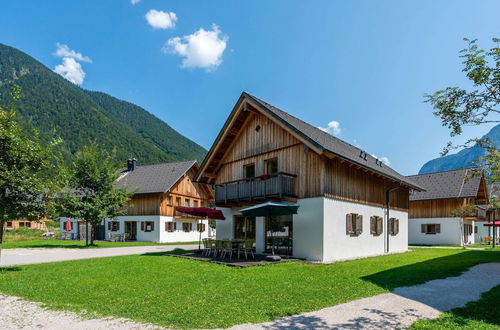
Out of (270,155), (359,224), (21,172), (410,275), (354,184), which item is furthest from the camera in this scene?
(270,155)

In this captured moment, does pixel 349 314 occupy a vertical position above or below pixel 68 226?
above

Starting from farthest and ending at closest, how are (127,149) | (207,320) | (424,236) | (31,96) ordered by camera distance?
(31,96), (127,149), (424,236), (207,320)

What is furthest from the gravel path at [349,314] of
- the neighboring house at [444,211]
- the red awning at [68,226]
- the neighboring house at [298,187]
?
the red awning at [68,226]

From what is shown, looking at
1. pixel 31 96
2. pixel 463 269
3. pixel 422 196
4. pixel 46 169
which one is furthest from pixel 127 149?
pixel 463 269

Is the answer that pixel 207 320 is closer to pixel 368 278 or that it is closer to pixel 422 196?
pixel 368 278

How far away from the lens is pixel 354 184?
756 inches

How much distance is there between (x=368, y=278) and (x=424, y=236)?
27.5 metres

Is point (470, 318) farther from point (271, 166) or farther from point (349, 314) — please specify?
point (271, 166)

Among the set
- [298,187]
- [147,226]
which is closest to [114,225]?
[147,226]

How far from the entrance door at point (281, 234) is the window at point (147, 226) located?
18.4 metres

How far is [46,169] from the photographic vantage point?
15.0 meters

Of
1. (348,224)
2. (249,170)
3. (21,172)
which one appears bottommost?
(348,224)

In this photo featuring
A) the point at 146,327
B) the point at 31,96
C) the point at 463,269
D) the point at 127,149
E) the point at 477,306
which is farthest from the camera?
the point at 31,96

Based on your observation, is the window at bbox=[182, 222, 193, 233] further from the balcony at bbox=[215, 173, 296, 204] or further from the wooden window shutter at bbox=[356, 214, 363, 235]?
the wooden window shutter at bbox=[356, 214, 363, 235]
